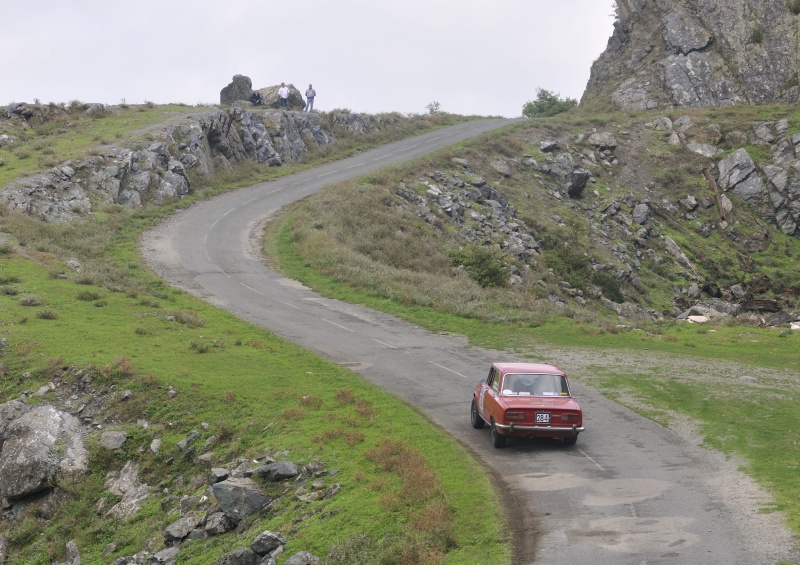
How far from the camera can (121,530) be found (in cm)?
1688

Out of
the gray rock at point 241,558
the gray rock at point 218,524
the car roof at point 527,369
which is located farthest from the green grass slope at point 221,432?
the car roof at point 527,369

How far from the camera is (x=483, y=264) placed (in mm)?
43750

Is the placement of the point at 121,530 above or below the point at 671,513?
below

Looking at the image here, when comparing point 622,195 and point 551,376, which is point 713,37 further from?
point 551,376

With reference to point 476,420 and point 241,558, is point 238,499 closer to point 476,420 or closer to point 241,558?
point 241,558

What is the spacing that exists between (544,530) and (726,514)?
338 centimetres

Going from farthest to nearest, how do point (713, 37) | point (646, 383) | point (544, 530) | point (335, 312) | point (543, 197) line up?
point (713, 37) → point (543, 197) → point (335, 312) → point (646, 383) → point (544, 530)

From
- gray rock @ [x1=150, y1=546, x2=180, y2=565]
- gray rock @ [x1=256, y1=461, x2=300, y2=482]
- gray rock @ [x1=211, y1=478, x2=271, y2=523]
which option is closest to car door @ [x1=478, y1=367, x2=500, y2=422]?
gray rock @ [x1=256, y1=461, x2=300, y2=482]

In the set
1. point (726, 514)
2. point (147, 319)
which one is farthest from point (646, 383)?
point (147, 319)

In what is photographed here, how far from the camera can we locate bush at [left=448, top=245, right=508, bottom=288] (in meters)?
43.0

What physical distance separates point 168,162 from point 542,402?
1708 inches

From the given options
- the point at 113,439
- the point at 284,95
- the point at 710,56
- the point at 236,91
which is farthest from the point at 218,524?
the point at 710,56

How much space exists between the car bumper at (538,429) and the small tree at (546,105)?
9857cm

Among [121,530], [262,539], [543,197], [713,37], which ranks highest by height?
[713,37]
